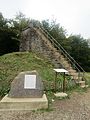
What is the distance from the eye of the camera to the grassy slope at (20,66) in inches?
421

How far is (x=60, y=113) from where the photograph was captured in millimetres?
6902

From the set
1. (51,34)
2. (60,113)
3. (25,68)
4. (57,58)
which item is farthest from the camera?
(51,34)

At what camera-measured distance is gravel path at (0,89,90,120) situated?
255 inches

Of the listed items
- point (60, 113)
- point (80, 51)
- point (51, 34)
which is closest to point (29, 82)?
point (60, 113)

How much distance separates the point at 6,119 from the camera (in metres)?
6.27

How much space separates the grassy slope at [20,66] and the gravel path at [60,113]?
2748mm

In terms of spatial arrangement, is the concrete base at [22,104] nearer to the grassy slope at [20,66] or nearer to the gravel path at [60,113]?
the gravel path at [60,113]

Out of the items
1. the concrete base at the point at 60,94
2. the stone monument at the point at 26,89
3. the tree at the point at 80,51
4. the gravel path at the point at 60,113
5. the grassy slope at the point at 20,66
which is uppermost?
the tree at the point at 80,51

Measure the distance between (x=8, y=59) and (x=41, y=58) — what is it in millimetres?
2219

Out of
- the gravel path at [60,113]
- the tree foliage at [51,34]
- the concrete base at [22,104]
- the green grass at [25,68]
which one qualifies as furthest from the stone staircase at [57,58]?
the concrete base at [22,104]

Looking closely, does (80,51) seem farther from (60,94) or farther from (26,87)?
(26,87)

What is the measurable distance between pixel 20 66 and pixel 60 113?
576 centimetres

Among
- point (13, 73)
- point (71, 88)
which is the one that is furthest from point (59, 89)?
point (13, 73)

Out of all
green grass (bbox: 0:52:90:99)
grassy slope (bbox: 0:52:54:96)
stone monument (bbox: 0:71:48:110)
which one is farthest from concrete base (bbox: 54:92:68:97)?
grassy slope (bbox: 0:52:54:96)
